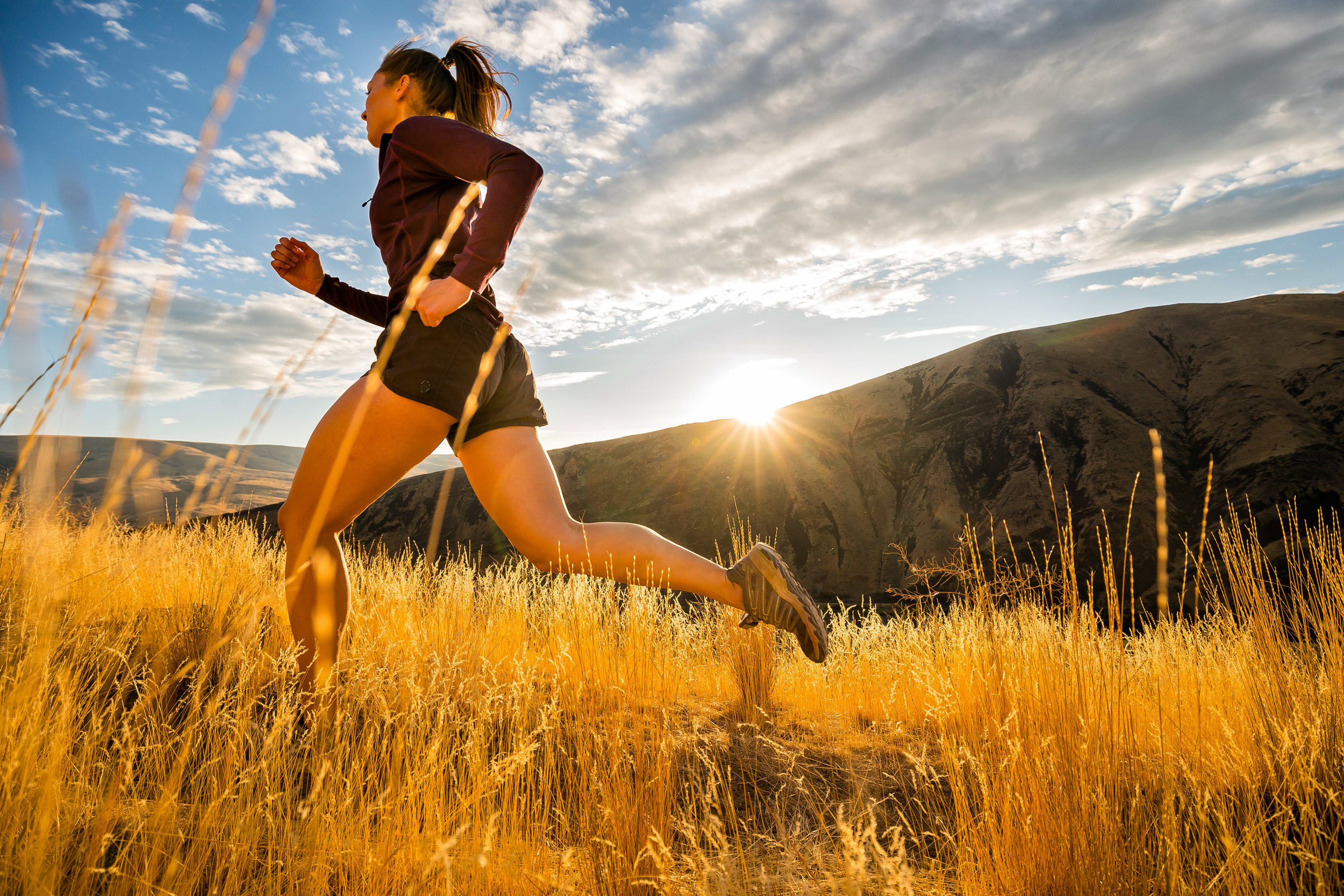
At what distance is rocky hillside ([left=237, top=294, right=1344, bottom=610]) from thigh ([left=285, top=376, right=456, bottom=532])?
181 inches

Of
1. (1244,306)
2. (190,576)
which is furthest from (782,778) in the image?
(1244,306)

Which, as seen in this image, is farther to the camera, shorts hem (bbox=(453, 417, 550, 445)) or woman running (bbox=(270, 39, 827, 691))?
shorts hem (bbox=(453, 417, 550, 445))

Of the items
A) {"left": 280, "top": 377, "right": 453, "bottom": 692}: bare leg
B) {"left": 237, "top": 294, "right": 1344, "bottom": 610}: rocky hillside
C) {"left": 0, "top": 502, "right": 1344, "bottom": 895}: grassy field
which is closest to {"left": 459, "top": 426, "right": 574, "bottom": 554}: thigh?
{"left": 280, "top": 377, "right": 453, "bottom": 692}: bare leg

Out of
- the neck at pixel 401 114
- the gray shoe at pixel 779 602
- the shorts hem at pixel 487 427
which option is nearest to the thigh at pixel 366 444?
the shorts hem at pixel 487 427

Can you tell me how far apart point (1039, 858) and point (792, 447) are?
22.8 ft

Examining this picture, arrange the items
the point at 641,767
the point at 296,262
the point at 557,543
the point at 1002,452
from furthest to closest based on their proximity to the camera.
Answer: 1. the point at 1002,452
2. the point at 296,262
3. the point at 557,543
4. the point at 641,767

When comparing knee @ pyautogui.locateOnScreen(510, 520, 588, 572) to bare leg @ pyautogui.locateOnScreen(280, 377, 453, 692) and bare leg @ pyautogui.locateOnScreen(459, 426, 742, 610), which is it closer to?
bare leg @ pyautogui.locateOnScreen(459, 426, 742, 610)

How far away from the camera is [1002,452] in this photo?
6852 millimetres

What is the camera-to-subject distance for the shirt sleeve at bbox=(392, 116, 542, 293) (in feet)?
4.05

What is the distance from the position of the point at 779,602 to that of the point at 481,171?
1255 millimetres

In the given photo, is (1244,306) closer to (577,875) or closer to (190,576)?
(577,875)

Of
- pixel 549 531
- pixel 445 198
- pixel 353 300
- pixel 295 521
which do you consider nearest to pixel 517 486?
pixel 549 531

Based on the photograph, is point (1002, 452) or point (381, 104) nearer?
point (381, 104)

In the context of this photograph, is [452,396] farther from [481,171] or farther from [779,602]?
[779,602]
